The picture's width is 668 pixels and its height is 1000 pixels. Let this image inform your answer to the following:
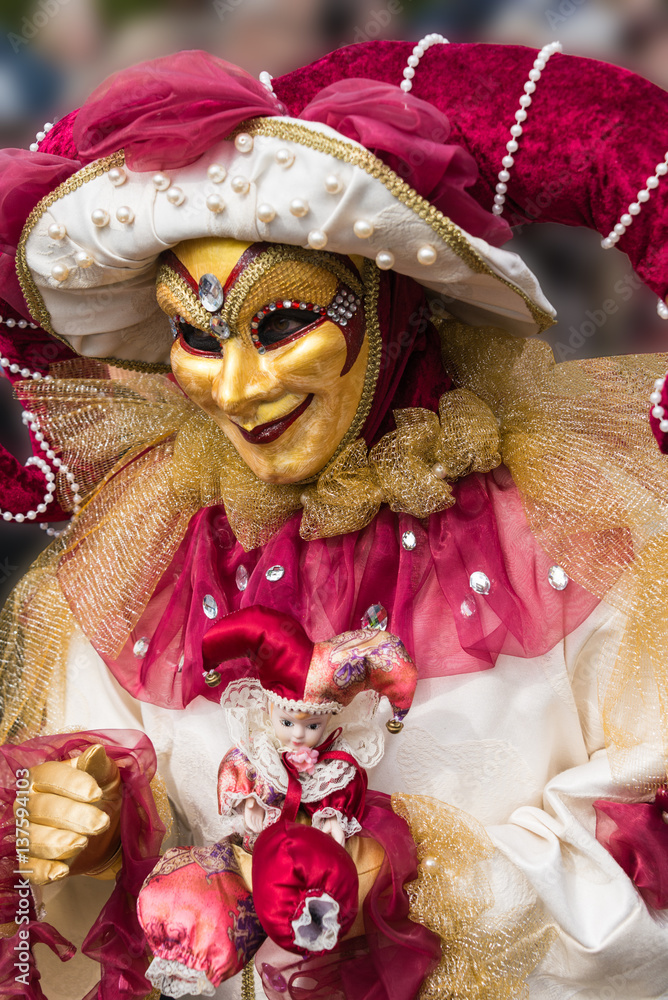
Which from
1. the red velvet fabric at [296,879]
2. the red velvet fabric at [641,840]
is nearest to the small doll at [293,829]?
the red velvet fabric at [296,879]

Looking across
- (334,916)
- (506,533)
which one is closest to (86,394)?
(506,533)

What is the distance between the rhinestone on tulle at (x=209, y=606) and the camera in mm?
1193

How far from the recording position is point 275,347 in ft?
3.37

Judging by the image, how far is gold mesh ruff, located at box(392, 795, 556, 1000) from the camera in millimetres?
928

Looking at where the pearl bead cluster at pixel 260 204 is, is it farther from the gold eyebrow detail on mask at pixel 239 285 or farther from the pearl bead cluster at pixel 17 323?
the pearl bead cluster at pixel 17 323

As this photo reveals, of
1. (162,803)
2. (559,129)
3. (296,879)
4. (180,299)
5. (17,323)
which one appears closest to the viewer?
(296,879)

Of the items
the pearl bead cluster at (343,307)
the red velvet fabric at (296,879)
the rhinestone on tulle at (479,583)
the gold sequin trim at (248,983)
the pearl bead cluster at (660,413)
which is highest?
the pearl bead cluster at (660,413)

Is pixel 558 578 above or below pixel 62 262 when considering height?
below

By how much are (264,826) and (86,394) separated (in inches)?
28.1

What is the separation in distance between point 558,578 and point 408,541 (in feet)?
0.62

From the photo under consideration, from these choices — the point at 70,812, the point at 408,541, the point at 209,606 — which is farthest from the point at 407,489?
the point at 70,812

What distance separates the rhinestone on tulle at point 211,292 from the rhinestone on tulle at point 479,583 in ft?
1.44

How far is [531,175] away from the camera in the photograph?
38.1 inches

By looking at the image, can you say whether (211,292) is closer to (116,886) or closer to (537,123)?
(537,123)
